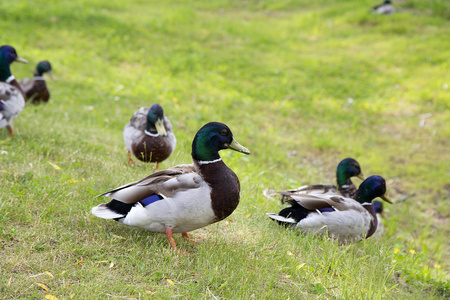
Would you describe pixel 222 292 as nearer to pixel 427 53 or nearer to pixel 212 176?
pixel 212 176

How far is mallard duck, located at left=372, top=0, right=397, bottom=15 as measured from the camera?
48.1 ft

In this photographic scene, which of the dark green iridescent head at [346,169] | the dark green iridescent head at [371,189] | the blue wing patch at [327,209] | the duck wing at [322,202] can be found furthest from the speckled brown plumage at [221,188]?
the dark green iridescent head at [346,169]

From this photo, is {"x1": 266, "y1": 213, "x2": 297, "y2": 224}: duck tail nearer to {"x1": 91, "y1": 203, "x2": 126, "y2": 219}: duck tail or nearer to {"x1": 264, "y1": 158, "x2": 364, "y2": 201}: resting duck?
{"x1": 264, "y1": 158, "x2": 364, "y2": 201}: resting duck

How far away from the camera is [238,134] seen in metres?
7.82

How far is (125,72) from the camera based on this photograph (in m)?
10.0

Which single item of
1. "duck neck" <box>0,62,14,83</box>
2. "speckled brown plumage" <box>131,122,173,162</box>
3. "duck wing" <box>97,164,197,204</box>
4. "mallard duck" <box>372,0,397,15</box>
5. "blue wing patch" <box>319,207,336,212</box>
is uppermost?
"mallard duck" <box>372,0,397,15</box>

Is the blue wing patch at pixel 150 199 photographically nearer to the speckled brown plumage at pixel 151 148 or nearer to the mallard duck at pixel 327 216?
the mallard duck at pixel 327 216

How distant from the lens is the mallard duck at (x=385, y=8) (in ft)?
48.1

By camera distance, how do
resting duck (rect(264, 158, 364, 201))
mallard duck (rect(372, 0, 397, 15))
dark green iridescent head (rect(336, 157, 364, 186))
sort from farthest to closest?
mallard duck (rect(372, 0, 397, 15))
dark green iridescent head (rect(336, 157, 364, 186))
resting duck (rect(264, 158, 364, 201))

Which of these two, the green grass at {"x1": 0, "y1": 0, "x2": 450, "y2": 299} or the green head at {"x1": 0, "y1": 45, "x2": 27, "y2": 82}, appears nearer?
the green grass at {"x1": 0, "y1": 0, "x2": 450, "y2": 299}

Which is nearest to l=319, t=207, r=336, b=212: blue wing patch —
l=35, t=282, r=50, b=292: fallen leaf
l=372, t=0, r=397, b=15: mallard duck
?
l=35, t=282, r=50, b=292: fallen leaf

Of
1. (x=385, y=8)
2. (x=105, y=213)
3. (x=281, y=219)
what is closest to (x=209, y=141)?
(x=105, y=213)

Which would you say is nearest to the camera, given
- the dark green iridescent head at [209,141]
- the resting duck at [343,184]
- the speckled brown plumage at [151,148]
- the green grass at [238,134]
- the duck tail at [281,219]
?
the green grass at [238,134]

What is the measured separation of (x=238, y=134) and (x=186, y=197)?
4662mm
